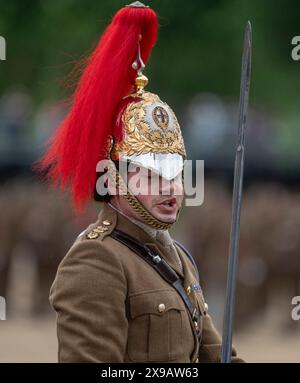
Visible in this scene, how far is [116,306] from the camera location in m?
4.66

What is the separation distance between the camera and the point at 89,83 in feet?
15.9

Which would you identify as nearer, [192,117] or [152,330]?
[152,330]

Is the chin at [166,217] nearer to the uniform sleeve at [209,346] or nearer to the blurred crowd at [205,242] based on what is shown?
the uniform sleeve at [209,346]

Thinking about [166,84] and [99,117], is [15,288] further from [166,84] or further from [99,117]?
[99,117]

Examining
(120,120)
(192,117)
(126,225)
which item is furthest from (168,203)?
(192,117)

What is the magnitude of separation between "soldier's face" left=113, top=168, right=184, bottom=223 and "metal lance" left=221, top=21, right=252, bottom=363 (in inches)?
6.8

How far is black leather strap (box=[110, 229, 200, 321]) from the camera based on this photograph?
484cm

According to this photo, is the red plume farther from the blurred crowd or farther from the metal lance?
the blurred crowd

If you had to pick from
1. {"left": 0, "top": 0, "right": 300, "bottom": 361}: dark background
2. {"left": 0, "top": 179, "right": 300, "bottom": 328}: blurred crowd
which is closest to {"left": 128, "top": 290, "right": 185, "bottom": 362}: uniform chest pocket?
{"left": 0, "top": 0, "right": 300, "bottom": 361}: dark background

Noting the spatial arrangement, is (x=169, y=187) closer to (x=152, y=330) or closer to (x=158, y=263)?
(x=158, y=263)

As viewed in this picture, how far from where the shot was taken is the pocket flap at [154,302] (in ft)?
15.5

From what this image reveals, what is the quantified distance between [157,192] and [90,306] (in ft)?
1.27

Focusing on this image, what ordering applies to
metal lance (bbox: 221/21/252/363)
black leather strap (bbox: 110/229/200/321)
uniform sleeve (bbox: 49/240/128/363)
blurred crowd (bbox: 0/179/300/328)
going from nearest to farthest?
uniform sleeve (bbox: 49/240/128/363), metal lance (bbox: 221/21/252/363), black leather strap (bbox: 110/229/200/321), blurred crowd (bbox: 0/179/300/328)
